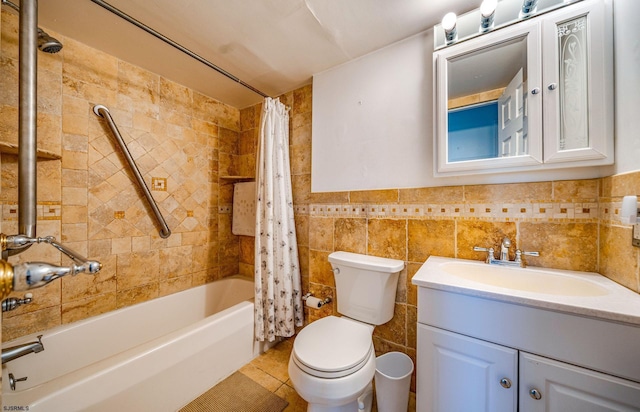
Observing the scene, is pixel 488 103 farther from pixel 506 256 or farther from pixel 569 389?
pixel 569 389

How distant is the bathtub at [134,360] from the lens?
1034mm

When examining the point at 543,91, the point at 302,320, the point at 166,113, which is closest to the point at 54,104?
the point at 166,113

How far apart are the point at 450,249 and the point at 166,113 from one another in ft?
7.44

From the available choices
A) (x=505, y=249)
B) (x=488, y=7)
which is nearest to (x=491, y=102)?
(x=488, y=7)

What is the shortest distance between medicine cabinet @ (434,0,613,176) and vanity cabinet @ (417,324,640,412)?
780 millimetres

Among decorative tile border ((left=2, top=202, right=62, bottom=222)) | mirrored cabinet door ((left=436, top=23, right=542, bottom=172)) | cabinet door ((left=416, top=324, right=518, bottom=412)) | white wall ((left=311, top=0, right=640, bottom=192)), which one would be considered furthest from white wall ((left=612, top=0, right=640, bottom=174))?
decorative tile border ((left=2, top=202, right=62, bottom=222))

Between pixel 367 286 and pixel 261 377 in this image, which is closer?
pixel 367 286

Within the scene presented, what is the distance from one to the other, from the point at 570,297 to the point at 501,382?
1.24 ft

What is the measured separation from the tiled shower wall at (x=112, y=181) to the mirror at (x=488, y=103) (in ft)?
6.54

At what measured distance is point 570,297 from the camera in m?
0.82

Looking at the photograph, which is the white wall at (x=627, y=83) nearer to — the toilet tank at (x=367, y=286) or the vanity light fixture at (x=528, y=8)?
the vanity light fixture at (x=528, y=8)

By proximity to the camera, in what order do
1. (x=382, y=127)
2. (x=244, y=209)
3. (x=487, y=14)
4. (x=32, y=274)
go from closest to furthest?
(x=32, y=274), (x=487, y=14), (x=382, y=127), (x=244, y=209)

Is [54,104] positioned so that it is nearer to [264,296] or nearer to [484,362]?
[264,296]

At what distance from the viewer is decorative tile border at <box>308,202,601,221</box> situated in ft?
3.68
